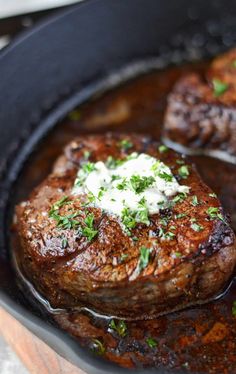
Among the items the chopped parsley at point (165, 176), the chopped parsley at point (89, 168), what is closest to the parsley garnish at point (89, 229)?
the chopped parsley at point (89, 168)

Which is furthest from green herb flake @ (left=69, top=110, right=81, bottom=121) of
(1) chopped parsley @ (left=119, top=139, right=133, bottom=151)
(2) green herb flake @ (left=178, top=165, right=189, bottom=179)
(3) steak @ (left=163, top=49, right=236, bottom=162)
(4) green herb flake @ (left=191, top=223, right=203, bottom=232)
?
(4) green herb flake @ (left=191, top=223, right=203, bottom=232)

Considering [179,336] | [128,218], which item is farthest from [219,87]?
[179,336]

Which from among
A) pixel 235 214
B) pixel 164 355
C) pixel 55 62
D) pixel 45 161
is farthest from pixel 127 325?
pixel 55 62

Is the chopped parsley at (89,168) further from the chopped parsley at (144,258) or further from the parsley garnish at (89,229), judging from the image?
the chopped parsley at (144,258)

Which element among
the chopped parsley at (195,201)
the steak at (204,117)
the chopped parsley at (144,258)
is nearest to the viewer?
the chopped parsley at (144,258)

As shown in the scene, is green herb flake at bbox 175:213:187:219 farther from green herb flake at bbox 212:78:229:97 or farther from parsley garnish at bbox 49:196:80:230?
green herb flake at bbox 212:78:229:97

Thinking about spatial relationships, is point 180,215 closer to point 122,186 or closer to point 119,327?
point 122,186
